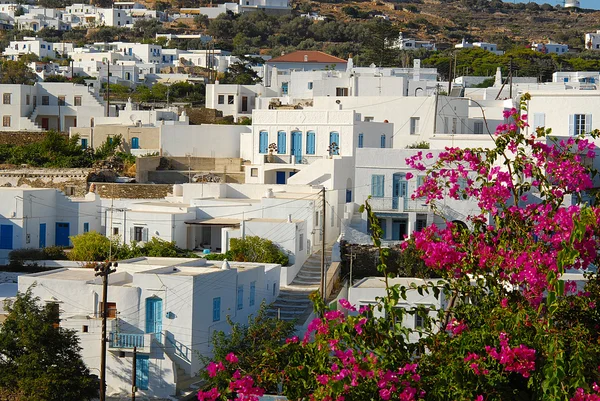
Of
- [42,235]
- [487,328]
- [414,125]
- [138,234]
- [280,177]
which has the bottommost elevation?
[42,235]

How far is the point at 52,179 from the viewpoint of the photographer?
41844 millimetres

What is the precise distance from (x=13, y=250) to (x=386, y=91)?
770 inches

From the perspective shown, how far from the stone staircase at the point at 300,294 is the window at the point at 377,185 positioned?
2357 mm

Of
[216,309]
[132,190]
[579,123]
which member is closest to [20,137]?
[132,190]

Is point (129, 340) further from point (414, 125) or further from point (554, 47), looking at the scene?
point (554, 47)

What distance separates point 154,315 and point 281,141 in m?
17.8

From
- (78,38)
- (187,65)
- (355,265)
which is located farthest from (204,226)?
(78,38)

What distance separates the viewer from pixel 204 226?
3547 centimetres

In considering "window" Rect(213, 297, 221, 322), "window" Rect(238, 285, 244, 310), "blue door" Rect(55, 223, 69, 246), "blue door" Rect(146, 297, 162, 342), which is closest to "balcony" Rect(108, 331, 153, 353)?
"blue door" Rect(146, 297, 162, 342)

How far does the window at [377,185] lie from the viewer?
33.8 meters

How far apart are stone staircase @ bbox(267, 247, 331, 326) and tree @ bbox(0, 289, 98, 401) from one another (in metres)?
5.92

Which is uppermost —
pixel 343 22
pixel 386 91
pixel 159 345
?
pixel 343 22

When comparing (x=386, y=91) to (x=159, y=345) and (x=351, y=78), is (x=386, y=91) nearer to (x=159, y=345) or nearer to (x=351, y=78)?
(x=351, y=78)

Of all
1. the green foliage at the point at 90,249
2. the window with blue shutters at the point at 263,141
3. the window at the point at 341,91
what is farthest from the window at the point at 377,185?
the window at the point at 341,91
